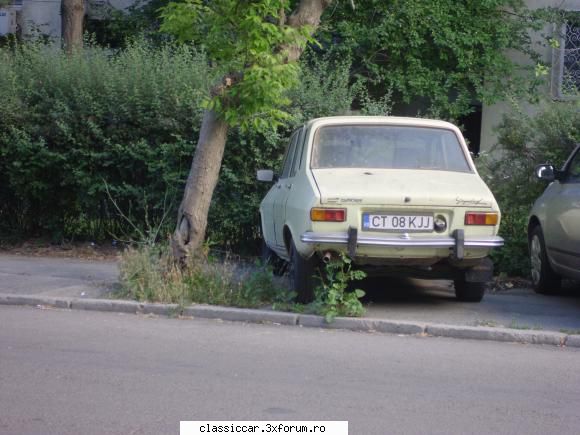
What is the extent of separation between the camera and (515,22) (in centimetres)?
1742

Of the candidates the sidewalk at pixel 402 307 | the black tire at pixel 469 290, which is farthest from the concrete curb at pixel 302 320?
the black tire at pixel 469 290

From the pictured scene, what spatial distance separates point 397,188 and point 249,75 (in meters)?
1.87

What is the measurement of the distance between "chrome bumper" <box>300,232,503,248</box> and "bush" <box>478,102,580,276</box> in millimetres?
3192

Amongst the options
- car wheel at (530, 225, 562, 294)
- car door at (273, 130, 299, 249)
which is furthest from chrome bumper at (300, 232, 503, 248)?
car wheel at (530, 225, 562, 294)

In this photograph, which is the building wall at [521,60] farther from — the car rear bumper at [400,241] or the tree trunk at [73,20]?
the car rear bumper at [400,241]

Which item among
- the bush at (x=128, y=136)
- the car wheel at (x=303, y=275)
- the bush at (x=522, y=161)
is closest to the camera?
the car wheel at (x=303, y=275)

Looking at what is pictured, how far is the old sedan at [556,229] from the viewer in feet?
28.9

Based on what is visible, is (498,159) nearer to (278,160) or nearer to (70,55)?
(278,160)

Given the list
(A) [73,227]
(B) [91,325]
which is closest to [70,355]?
(B) [91,325]

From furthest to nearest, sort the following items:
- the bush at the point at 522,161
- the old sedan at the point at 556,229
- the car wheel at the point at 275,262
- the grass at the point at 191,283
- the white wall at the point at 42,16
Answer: the white wall at the point at 42,16 < the bush at the point at 522,161 < the car wheel at the point at 275,262 < the old sedan at the point at 556,229 < the grass at the point at 191,283

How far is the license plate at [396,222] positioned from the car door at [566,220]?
1812 mm

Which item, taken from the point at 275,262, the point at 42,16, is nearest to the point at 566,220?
the point at 275,262

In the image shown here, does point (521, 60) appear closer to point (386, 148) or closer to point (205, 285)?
point (386, 148)

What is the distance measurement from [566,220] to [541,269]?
996mm
